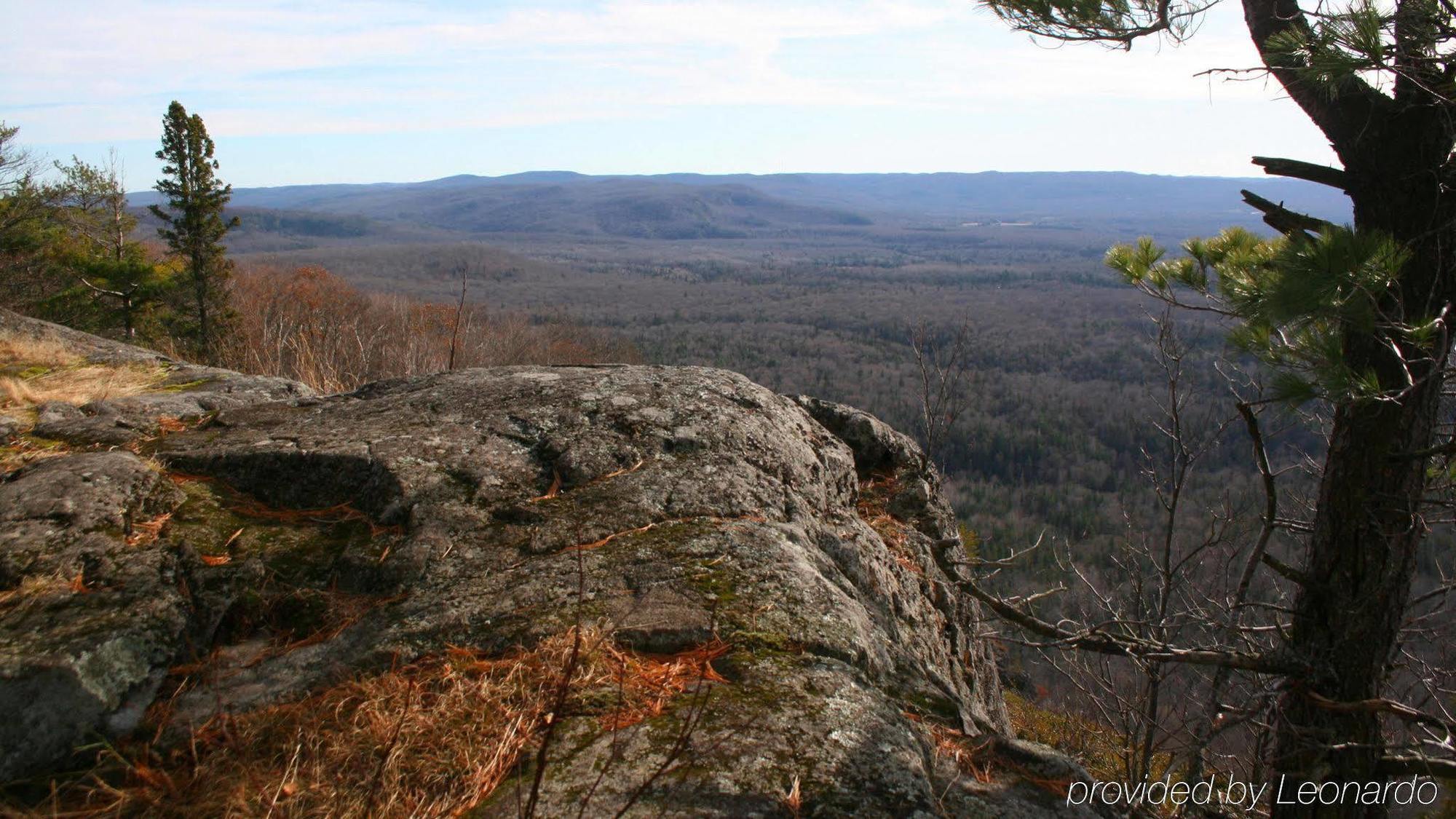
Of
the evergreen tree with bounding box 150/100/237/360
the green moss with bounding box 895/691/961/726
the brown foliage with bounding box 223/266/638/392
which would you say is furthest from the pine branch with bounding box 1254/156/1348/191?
the evergreen tree with bounding box 150/100/237/360

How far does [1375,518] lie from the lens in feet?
11.5

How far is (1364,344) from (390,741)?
160 inches

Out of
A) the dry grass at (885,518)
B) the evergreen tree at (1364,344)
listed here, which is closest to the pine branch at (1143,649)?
the evergreen tree at (1364,344)

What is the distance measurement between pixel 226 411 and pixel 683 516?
2.68 meters

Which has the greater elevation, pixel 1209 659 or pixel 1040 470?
pixel 1209 659

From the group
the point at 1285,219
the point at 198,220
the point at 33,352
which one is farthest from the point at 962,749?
the point at 198,220

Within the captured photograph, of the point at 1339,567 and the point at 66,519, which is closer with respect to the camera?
the point at 66,519

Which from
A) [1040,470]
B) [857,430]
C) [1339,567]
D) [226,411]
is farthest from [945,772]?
[1040,470]

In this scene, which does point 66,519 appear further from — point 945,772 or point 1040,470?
point 1040,470

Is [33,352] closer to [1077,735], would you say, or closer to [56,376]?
[56,376]

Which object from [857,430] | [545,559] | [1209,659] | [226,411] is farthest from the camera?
[857,430]

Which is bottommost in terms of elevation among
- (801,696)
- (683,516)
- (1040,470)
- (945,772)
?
(1040,470)

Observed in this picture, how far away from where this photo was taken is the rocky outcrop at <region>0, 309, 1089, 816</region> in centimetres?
210

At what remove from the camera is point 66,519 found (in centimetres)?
289
